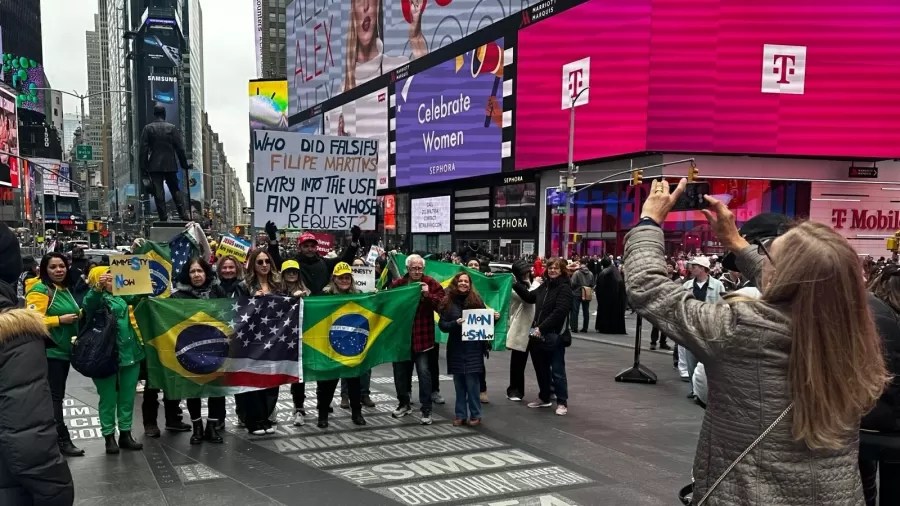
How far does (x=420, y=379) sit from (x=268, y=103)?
9074 centimetres

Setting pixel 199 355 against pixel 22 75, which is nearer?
pixel 199 355

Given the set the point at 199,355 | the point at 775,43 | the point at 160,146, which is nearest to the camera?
the point at 199,355

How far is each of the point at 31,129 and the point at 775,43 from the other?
10702 centimetres

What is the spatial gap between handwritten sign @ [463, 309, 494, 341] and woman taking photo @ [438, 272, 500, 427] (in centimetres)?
8

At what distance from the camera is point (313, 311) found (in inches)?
A: 279

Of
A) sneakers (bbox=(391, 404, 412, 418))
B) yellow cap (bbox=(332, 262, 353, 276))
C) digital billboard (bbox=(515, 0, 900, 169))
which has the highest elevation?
digital billboard (bbox=(515, 0, 900, 169))

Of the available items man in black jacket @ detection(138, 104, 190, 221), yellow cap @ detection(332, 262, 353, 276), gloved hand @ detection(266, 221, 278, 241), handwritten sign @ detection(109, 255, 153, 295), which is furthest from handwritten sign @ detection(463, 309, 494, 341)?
man in black jacket @ detection(138, 104, 190, 221)

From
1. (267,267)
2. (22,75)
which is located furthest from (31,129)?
(267,267)

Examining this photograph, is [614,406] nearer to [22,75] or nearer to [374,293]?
[374,293]

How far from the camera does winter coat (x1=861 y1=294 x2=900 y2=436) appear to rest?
320 centimetres

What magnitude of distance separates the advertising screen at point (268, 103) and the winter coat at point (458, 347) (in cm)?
8681

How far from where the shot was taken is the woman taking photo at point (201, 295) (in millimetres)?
6461

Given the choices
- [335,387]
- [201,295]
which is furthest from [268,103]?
[335,387]

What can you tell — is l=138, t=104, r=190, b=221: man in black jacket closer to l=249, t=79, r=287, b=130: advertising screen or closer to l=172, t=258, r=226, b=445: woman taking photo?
l=172, t=258, r=226, b=445: woman taking photo
